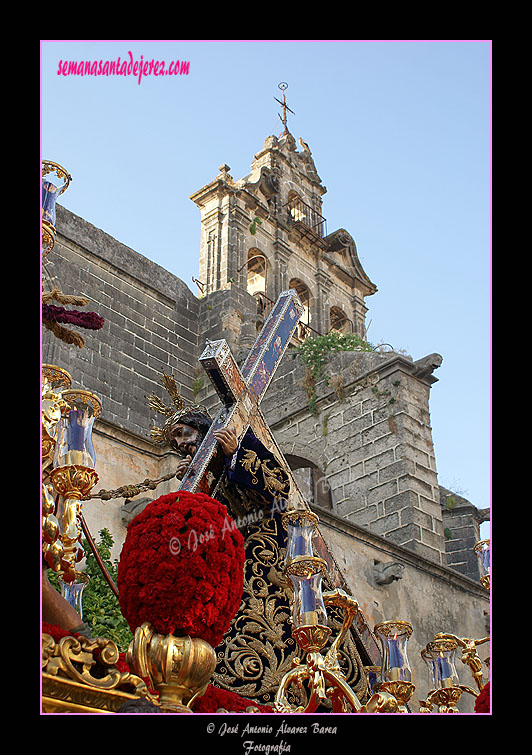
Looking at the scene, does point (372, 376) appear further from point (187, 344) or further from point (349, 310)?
point (349, 310)

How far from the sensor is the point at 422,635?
373 inches

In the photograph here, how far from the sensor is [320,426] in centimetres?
1352

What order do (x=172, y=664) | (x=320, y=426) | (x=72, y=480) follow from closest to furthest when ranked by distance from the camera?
1. (x=172, y=664)
2. (x=72, y=480)
3. (x=320, y=426)

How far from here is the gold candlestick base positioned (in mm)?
2965

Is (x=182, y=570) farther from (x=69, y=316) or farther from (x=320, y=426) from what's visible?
(x=320, y=426)

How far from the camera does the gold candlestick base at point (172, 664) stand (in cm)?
296

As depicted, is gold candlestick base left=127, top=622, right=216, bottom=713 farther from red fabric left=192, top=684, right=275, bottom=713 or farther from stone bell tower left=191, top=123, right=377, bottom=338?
stone bell tower left=191, top=123, right=377, bottom=338

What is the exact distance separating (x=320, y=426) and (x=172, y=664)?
34.8ft

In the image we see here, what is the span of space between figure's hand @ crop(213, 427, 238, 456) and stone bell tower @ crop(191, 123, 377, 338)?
12.9 m

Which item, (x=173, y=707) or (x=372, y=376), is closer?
(x=173, y=707)

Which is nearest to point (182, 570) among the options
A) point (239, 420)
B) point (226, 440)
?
point (226, 440)

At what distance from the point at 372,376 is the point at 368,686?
323 inches

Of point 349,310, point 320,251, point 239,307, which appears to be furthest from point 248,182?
point 239,307
